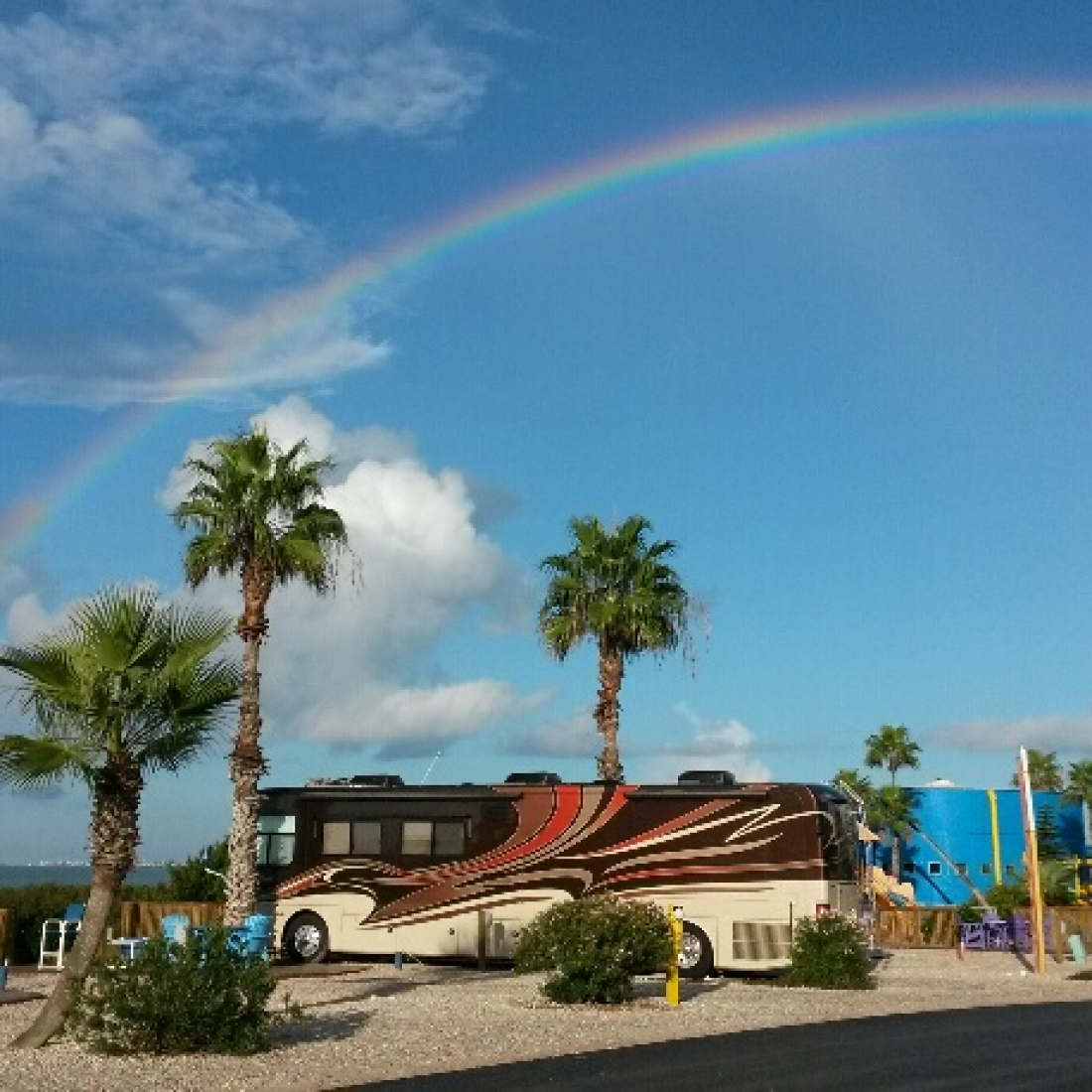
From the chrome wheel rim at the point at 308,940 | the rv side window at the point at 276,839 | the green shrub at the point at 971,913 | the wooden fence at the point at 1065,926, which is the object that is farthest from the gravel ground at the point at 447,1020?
the green shrub at the point at 971,913

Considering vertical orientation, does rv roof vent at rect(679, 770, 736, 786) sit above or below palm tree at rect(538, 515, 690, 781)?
below

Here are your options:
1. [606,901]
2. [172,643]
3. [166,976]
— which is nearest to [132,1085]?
[166,976]

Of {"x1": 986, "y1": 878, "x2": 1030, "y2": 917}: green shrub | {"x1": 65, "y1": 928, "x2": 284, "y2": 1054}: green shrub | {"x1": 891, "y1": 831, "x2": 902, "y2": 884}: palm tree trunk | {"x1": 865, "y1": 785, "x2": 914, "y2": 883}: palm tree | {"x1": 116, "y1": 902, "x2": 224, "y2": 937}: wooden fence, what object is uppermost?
{"x1": 865, "y1": 785, "x2": 914, "y2": 883}: palm tree

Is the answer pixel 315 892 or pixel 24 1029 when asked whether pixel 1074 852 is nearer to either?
pixel 315 892

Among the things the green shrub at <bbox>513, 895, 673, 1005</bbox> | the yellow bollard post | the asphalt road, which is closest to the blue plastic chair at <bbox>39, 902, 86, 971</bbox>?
the green shrub at <bbox>513, 895, 673, 1005</bbox>

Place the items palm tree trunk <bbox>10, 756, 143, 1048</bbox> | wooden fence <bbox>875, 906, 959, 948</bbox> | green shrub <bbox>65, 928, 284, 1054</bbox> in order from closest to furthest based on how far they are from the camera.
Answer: green shrub <bbox>65, 928, 284, 1054</bbox>
palm tree trunk <bbox>10, 756, 143, 1048</bbox>
wooden fence <bbox>875, 906, 959, 948</bbox>

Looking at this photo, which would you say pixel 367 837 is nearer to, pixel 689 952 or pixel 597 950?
pixel 689 952

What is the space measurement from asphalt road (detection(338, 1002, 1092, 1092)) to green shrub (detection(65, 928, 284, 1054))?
8.20 ft

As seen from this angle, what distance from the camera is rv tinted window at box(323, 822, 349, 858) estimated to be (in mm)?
27609

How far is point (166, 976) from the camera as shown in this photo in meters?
14.6

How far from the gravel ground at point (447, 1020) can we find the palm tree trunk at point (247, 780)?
9.91ft

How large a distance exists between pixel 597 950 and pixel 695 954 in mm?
6496

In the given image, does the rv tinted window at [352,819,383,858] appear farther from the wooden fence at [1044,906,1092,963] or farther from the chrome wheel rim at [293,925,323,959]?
the wooden fence at [1044,906,1092,963]

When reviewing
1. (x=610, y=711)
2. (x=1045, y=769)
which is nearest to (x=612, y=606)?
(x=610, y=711)
